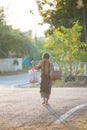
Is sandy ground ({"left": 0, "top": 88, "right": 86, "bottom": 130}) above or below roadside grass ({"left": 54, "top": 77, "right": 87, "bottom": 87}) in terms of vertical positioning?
above

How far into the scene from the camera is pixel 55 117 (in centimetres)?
1203

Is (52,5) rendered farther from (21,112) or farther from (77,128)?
(77,128)

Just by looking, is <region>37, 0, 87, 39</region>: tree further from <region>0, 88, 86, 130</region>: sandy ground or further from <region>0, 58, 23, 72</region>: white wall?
<region>0, 58, 23, 72</region>: white wall

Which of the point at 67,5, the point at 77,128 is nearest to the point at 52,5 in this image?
the point at 67,5

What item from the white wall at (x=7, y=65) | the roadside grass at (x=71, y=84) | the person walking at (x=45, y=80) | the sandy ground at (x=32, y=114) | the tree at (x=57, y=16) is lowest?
the white wall at (x=7, y=65)

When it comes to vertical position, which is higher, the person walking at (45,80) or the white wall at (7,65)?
the person walking at (45,80)

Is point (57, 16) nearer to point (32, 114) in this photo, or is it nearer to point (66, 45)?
point (66, 45)

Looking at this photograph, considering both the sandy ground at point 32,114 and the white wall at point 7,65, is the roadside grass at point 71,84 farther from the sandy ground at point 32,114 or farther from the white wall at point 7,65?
the white wall at point 7,65

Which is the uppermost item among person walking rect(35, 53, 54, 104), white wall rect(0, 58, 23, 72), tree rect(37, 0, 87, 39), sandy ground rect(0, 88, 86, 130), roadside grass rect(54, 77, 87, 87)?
tree rect(37, 0, 87, 39)

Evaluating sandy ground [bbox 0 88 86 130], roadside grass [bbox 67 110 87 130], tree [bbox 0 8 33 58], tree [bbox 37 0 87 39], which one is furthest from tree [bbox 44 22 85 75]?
tree [bbox 0 8 33 58]

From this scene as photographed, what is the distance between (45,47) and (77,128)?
909 inches

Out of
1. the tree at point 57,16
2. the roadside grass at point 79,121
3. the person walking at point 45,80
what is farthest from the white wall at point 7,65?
the roadside grass at point 79,121

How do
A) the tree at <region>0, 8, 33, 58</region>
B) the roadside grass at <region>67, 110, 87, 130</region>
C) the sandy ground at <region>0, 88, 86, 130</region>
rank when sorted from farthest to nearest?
the tree at <region>0, 8, 33, 58</region>
the sandy ground at <region>0, 88, 86, 130</region>
the roadside grass at <region>67, 110, 87, 130</region>

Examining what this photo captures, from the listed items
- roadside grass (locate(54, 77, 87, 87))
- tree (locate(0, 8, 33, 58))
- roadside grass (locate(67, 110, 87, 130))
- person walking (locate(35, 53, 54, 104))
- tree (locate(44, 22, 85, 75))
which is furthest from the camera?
tree (locate(0, 8, 33, 58))
